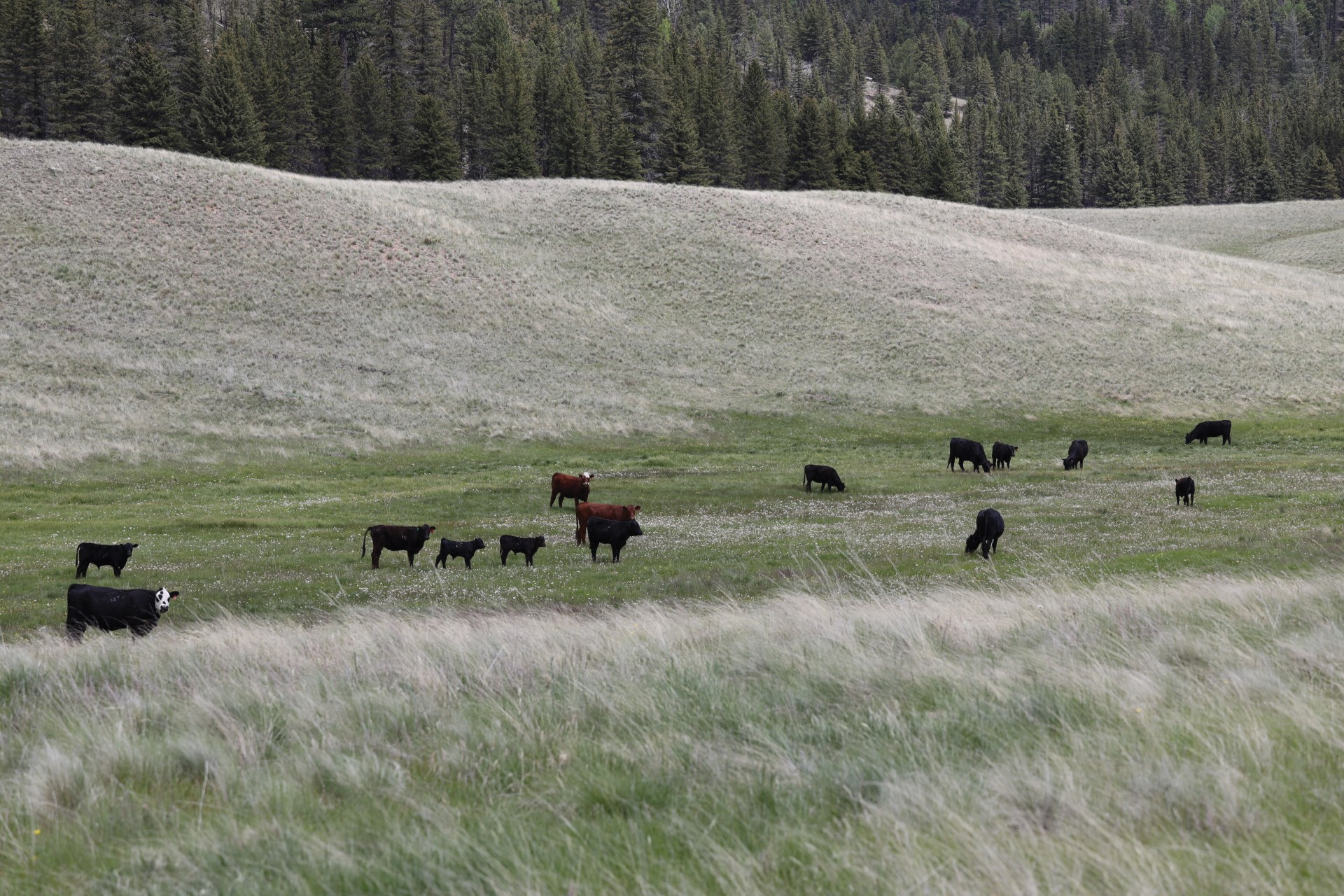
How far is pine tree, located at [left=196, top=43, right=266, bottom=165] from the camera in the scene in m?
99.6

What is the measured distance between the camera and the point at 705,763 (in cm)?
533

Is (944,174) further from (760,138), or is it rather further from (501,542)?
(501,542)

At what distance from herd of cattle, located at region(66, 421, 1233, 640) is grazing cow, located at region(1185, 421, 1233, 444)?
10635mm

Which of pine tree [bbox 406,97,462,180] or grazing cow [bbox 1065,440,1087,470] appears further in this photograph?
pine tree [bbox 406,97,462,180]

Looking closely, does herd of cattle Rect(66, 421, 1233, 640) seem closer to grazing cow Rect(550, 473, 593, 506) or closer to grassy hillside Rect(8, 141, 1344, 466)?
grazing cow Rect(550, 473, 593, 506)

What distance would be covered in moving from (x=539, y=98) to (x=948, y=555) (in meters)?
112

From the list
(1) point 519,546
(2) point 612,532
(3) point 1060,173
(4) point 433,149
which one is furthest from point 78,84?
(3) point 1060,173


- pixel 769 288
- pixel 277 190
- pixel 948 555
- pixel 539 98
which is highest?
pixel 539 98

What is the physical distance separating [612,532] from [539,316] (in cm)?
4315

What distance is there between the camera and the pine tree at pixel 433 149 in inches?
4380

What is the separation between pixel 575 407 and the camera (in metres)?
48.6

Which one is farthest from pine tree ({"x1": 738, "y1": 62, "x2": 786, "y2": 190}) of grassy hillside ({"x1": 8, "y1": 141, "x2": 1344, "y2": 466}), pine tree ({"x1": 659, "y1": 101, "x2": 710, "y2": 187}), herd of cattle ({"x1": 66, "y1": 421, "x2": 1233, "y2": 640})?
herd of cattle ({"x1": 66, "y1": 421, "x2": 1233, "y2": 640})

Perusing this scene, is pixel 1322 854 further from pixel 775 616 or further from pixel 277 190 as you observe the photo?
pixel 277 190

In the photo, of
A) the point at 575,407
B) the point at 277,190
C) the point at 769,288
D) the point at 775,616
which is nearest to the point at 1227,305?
the point at 769,288
